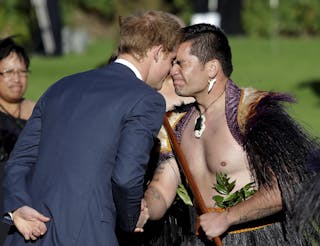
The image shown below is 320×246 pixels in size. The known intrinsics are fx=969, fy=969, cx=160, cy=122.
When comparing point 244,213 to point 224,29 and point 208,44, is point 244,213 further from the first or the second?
point 224,29

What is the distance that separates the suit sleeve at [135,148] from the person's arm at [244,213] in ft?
1.56

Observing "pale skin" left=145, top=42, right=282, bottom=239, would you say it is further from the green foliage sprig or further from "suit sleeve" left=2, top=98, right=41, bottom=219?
"suit sleeve" left=2, top=98, right=41, bottom=219

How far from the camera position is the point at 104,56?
3052 cm

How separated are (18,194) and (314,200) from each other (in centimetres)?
132

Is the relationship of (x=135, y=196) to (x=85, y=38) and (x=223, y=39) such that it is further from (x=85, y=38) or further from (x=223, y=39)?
(x=85, y=38)

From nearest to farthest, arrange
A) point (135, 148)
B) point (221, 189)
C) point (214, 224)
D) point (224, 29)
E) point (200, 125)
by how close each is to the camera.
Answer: point (135, 148)
point (214, 224)
point (221, 189)
point (200, 125)
point (224, 29)

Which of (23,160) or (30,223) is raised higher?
(23,160)

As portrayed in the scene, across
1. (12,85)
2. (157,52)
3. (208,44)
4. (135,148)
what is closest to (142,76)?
(157,52)

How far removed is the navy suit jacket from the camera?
4219 millimetres

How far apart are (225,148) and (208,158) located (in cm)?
13

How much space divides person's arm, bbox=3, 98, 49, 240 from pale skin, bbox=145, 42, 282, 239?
77cm

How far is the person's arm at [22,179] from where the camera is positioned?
4312 millimetres

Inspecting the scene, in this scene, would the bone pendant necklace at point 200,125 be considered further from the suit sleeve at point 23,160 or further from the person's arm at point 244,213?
the suit sleeve at point 23,160

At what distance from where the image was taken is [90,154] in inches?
167
